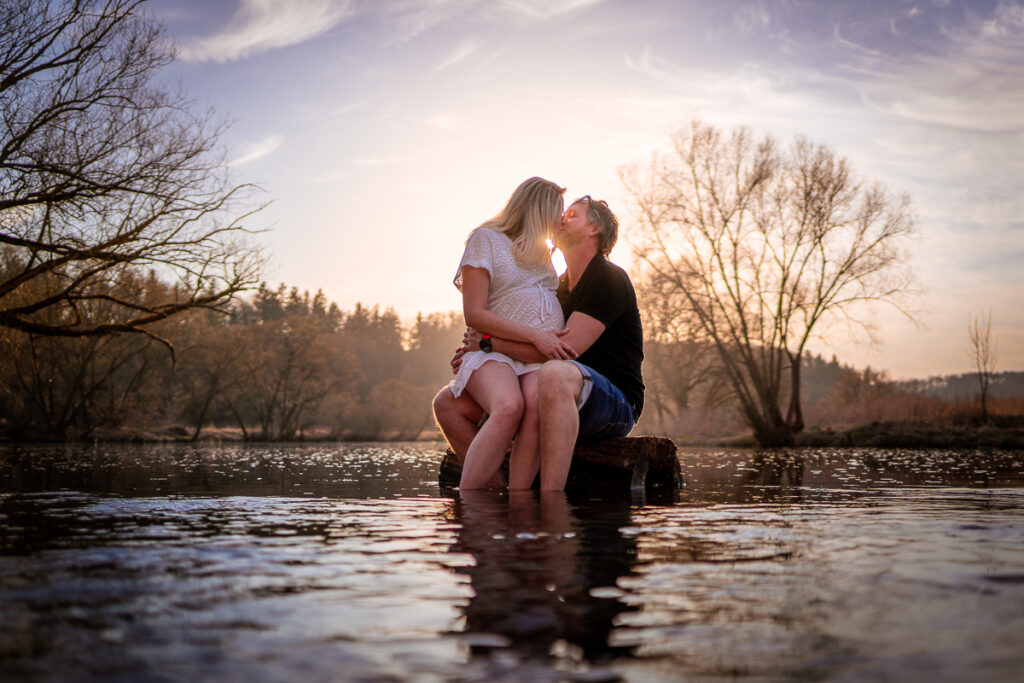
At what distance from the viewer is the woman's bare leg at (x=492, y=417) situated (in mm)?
4734

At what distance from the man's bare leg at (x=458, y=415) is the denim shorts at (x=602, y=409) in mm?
714

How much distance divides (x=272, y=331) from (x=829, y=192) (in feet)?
104

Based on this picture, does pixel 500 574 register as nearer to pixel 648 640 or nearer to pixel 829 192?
pixel 648 640

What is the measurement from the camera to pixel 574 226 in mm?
5355

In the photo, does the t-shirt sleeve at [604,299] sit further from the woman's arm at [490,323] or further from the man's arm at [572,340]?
the woman's arm at [490,323]

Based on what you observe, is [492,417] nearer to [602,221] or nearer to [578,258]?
[578,258]

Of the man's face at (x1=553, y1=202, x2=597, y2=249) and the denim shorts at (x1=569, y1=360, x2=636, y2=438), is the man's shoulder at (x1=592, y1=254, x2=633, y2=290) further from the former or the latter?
the denim shorts at (x1=569, y1=360, x2=636, y2=438)

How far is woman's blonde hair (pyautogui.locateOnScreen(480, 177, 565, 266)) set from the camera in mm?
5172

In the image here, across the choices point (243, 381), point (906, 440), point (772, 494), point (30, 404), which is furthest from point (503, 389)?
point (243, 381)

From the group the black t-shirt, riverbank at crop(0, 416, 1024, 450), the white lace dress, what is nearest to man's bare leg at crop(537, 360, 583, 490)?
the white lace dress

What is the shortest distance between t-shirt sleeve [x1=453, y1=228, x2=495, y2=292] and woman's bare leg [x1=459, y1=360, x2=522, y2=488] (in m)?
0.58

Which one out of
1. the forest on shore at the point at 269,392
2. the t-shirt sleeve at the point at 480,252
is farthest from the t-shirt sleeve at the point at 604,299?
the forest on shore at the point at 269,392

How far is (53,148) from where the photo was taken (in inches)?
616

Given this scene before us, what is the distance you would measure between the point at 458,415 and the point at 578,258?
50.6 inches
